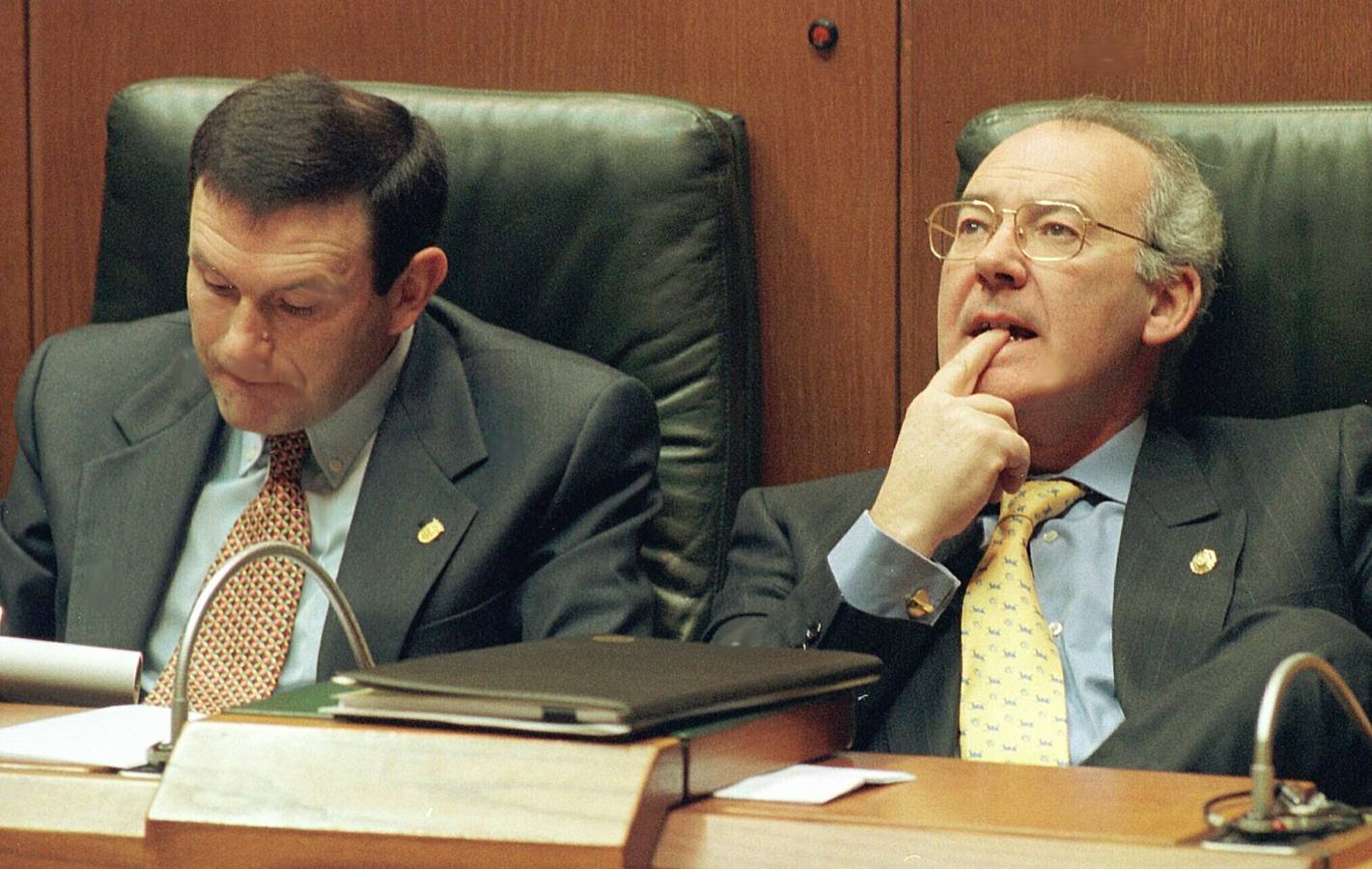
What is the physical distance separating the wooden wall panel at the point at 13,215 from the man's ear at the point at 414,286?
87cm

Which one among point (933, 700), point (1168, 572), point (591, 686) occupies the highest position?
point (591, 686)

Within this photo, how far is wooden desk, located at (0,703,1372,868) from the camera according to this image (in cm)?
104

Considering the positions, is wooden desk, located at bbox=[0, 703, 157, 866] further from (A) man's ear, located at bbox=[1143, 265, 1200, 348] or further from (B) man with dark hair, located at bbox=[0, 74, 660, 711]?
(A) man's ear, located at bbox=[1143, 265, 1200, 348]

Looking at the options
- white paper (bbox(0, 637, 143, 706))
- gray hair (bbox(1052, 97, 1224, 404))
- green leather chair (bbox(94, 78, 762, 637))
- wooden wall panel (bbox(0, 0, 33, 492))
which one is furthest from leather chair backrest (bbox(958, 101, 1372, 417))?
wooden wall panel (bbox(0, 0, 33, 492))

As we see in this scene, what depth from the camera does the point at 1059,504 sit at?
1.97 meters

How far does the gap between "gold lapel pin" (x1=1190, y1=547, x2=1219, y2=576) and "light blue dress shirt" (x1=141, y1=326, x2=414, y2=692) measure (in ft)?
2.92

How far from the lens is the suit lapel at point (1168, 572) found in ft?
5.96

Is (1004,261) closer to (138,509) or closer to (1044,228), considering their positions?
(1044,228)

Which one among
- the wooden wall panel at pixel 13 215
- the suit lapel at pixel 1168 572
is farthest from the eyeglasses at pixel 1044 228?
the wooden wall panel at pixel 13 215

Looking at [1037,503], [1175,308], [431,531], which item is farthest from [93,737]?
[1175,308]

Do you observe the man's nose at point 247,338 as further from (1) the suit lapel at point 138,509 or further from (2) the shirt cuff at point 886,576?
(2) the shirt cuff at point 886,576

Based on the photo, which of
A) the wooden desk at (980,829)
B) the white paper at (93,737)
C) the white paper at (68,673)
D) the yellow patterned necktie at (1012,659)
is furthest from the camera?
the yellow patterned necktie at (1012,659)

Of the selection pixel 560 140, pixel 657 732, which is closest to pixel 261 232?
pixel 560 140

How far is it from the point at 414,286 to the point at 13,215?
902 millimetres
